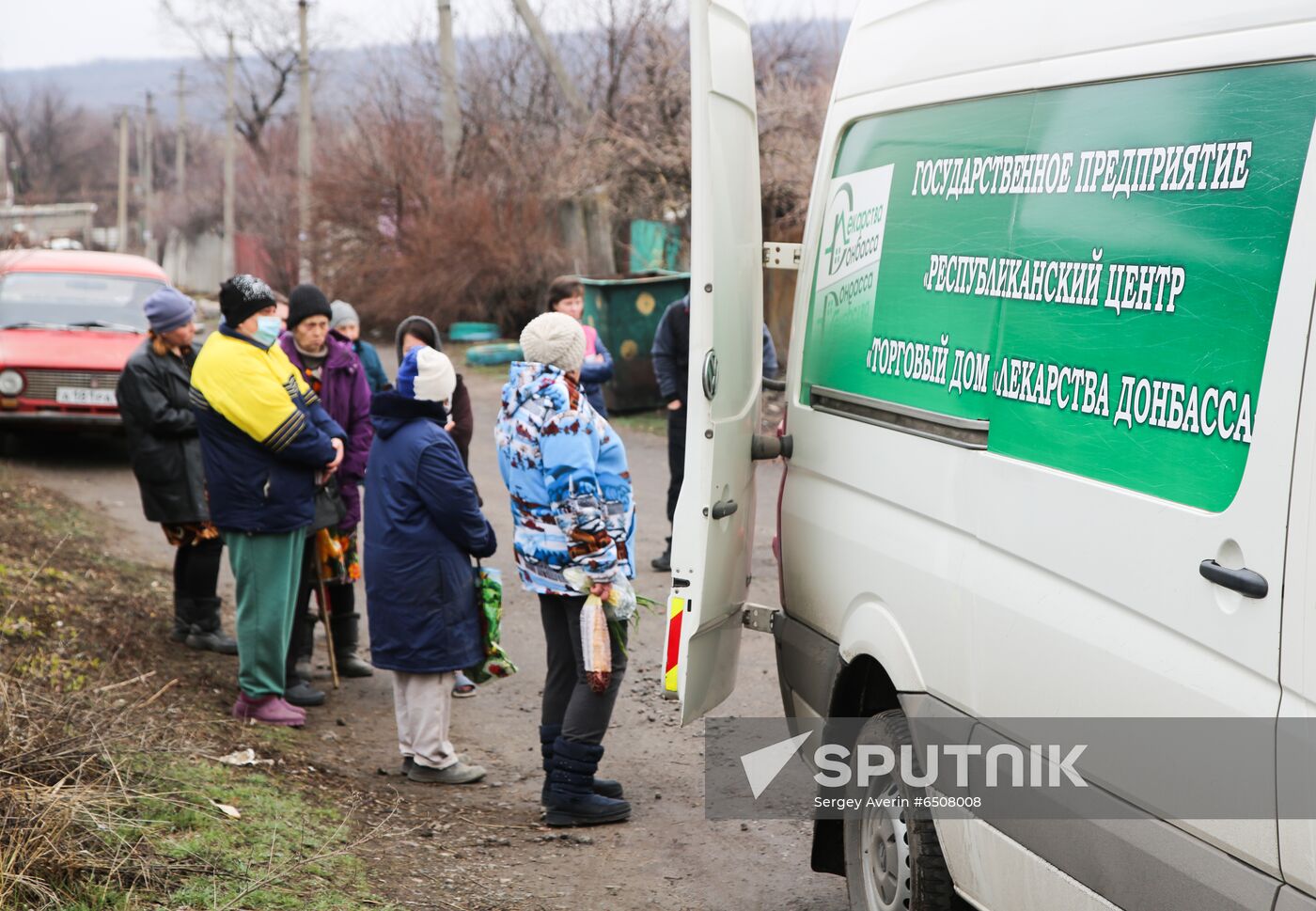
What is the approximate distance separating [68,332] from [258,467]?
26.5ft

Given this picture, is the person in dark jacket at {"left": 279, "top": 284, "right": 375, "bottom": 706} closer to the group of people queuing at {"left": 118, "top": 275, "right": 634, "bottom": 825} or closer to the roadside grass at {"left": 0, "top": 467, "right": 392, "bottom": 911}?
the group of people queuing at {"left": 118, "top": 275, "right": 634, "bottom": 825}

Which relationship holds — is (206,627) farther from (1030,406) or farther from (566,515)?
(1030,406)

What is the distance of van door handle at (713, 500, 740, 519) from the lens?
13.1ft

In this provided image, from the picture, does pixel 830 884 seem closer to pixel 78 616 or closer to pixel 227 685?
pixel 227 685

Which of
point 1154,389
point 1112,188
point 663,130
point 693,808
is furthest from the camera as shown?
point 663,130

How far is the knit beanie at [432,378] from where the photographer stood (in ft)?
17.0

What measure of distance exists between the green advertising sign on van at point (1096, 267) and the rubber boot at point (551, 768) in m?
1.94

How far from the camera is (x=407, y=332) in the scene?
6.67 metres

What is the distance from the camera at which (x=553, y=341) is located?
4.82 meters

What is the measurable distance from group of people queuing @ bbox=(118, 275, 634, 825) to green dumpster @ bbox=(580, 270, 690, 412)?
7.42m

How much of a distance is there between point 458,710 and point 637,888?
217 centimetres

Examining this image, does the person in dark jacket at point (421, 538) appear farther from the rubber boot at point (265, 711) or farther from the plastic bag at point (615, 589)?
the rubber boot at point (265, 711)

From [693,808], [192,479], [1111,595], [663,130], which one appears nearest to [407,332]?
[192,479]

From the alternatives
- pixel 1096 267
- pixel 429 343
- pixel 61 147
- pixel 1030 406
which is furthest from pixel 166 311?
pixel 61 147
